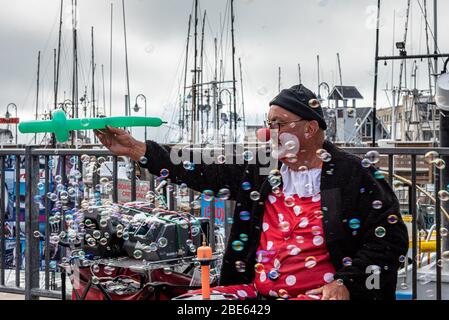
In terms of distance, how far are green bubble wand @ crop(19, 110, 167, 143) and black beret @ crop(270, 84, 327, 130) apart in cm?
50

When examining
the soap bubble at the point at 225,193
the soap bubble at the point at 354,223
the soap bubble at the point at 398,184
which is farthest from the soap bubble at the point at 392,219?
the soap bubble at the point at 398,184

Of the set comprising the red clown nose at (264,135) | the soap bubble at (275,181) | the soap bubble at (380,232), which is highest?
the red clown nose at (264,135)

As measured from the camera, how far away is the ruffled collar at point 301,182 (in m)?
2.55

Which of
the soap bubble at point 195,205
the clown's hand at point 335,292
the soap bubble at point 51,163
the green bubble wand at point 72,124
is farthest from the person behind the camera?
the soap bubble at point 51,163

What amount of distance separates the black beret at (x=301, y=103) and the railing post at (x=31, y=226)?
2.49 meters

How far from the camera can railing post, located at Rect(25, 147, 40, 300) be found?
14.7 ft

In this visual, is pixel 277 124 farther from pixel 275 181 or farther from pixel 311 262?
pixel 311 262

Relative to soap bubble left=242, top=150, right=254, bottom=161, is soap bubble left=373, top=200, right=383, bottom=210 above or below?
below

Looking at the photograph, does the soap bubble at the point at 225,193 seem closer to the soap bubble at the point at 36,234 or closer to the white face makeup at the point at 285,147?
the white face makeup at the point at 285,147

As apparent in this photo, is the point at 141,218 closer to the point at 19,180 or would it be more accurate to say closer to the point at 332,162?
the point at 332,162

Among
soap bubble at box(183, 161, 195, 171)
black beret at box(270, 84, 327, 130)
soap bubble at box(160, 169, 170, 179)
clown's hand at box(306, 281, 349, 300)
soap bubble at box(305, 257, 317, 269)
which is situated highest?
black beret at box(270, 84, 327, 130)

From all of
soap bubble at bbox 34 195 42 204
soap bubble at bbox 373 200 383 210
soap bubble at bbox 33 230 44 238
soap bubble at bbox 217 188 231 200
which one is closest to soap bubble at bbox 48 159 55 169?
soap bubble at bbox 34 195 42 204

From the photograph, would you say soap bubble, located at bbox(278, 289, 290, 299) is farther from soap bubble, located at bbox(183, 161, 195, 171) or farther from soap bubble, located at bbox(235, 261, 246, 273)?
soap bubble, located at bbox(183, 161, 195, 171)
